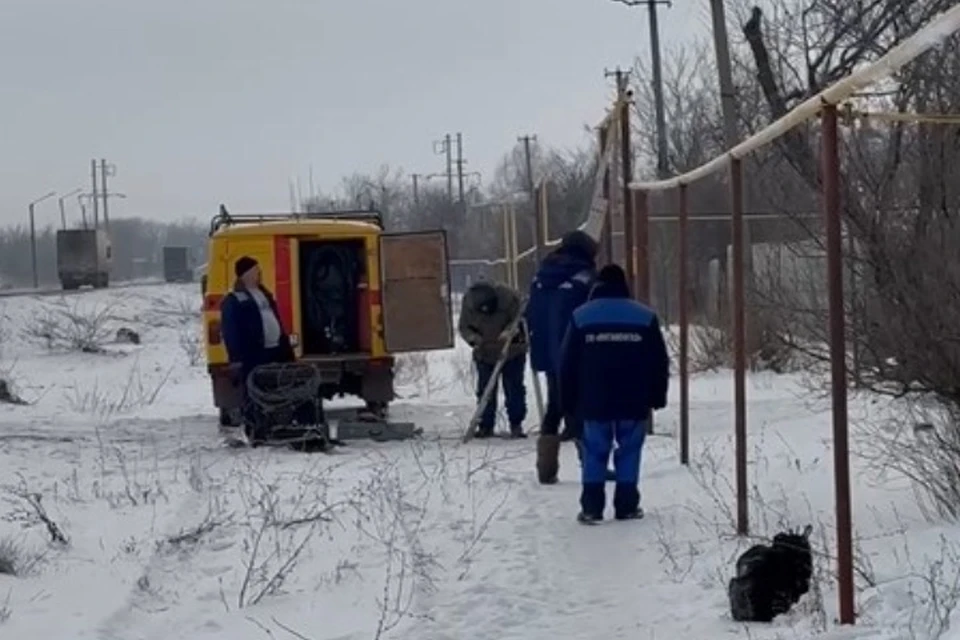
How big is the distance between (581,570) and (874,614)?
2212 mm

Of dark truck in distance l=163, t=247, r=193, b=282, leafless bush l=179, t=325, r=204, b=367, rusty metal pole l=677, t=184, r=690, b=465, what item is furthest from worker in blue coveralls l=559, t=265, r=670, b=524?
dark truck in distance l=163, t=247, r=193, b=282

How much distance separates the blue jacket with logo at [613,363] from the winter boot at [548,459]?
4.57 feet

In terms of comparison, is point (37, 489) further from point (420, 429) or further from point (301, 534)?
point (420, 429)

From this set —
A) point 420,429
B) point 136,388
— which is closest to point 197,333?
point 136,388

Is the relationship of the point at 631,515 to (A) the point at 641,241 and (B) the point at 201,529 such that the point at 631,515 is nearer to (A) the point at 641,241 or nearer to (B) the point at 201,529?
(B) the point at 201,529

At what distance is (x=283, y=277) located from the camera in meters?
15.6

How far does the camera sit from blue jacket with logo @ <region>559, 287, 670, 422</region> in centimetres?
915

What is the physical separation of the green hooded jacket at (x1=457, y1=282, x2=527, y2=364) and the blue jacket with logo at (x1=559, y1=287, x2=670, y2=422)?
4.90 m

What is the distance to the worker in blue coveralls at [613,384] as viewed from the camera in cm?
915

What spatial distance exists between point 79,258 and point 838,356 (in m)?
67.8

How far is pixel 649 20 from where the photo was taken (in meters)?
43.7

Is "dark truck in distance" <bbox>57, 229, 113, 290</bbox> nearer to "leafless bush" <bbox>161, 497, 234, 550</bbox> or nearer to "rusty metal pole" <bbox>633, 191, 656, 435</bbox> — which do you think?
"rusty metal pole" <bbox>633, 191, 656, 435</bbox>

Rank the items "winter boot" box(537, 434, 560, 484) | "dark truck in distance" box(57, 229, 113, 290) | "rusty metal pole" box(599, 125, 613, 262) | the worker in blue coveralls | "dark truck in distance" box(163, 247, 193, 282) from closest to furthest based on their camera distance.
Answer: the worker in blue coveralls, "winter boot" box(537, 434, 560, 484), "rusty metal pole" box(599, 125, 613, 262), "dark truck in distance" box(57, 229, 113, 290), "dark truck in distance" box(163, 247, 193, 282)

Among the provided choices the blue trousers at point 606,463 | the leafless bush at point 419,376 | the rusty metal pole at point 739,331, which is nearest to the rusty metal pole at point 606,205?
the blue trousers at point 606,463
